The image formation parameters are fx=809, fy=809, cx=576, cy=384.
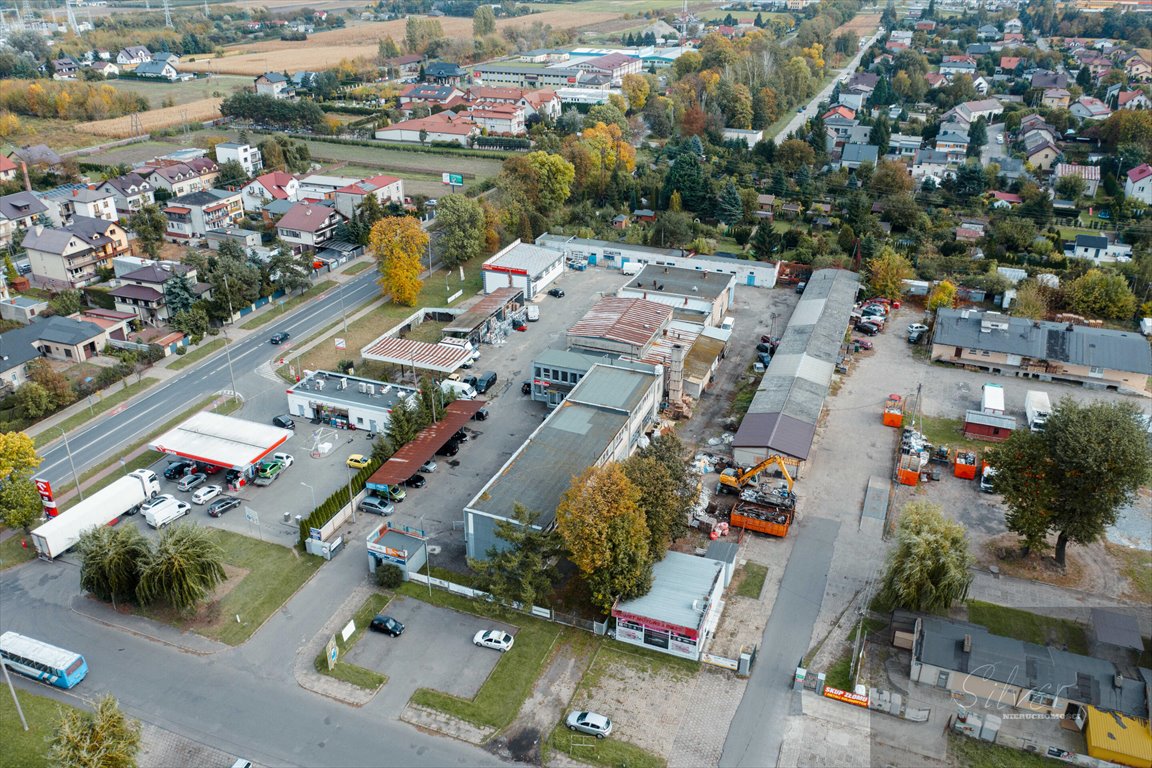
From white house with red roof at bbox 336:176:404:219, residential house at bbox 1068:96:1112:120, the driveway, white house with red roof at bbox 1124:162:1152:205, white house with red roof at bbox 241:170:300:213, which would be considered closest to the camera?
the driveway

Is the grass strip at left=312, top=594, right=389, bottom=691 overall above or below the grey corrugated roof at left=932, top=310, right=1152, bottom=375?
below

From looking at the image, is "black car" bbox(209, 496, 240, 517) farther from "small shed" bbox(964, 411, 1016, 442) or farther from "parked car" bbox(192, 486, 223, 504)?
"small shed" bbox(964, 411, 1016, 442)

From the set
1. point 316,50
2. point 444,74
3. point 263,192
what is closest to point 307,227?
point 263,192

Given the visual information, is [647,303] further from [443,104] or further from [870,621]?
[443,104]

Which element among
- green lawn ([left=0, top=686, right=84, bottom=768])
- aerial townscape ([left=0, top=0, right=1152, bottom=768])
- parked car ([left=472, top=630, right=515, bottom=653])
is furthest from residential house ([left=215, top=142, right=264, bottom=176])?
parked car ([left=472, top=630, right=515, bottom=653])

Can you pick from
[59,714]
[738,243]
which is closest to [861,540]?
[59,714]

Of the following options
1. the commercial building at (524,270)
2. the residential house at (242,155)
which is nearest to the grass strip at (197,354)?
the commercial building at (524,270)
